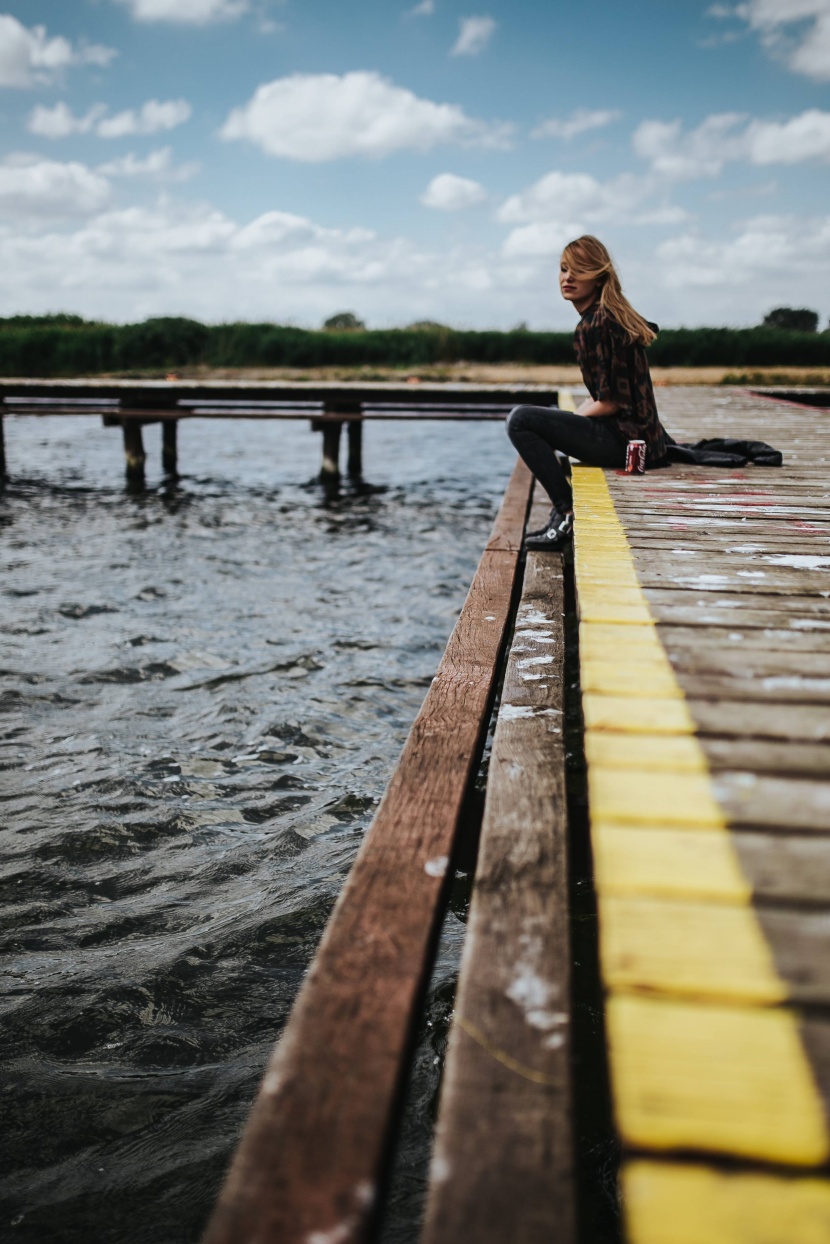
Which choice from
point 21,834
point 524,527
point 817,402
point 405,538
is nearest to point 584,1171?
point 21,834

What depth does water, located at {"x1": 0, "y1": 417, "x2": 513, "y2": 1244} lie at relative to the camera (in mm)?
2141

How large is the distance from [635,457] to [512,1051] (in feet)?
14.7

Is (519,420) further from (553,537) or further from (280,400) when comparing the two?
(280,400)

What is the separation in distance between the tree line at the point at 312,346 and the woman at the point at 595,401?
28874 mm

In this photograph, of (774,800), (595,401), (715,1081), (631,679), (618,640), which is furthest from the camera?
(595,401)

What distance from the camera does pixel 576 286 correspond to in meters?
4.69

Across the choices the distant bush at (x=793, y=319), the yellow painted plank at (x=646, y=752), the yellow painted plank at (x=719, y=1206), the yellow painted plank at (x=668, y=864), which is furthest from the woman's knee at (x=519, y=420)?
the distant bush at (x=793, y=319)

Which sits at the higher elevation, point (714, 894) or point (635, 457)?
point (635, 457)

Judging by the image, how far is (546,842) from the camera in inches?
66.7

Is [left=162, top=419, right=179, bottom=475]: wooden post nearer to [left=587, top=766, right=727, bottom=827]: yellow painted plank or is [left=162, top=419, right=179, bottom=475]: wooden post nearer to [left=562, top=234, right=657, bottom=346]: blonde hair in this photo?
[left=562, top=234, right=657, bottom=346]: blonde hair

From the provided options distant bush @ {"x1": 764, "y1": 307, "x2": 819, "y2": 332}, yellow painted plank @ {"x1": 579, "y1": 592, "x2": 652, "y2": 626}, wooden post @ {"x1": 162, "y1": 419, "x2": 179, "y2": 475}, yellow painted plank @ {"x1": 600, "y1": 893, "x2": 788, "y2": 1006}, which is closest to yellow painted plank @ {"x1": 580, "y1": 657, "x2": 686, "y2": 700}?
yellow painted plank @ {"x1": 579, "y1": 592, "x2": 652, "y2": 626}

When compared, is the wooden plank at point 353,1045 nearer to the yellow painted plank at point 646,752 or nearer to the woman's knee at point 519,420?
the yellow painted plank at point 646,752

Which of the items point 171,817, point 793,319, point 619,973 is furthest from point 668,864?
point 793,319

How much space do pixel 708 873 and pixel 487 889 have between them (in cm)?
40
